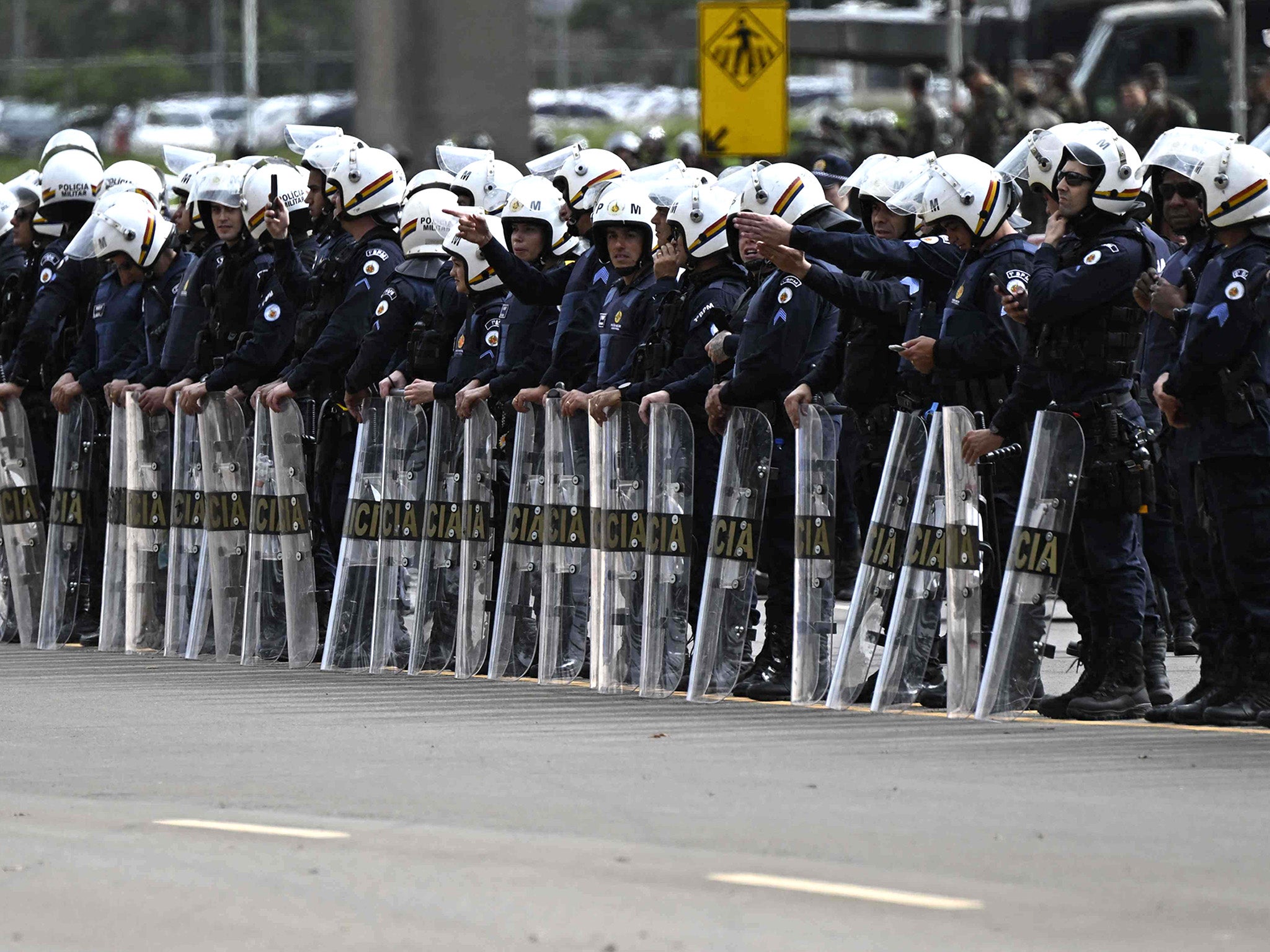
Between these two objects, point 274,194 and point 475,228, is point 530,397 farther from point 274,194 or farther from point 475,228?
point 274,194

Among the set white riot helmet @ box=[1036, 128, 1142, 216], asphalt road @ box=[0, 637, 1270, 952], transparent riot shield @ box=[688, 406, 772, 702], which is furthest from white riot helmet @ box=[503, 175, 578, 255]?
white riot helmet @ box=[1036, 128, 1142, 216]

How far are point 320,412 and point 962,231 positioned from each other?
12.4 feet

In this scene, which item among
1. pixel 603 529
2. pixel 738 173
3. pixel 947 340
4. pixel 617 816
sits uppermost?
pixel 738 173

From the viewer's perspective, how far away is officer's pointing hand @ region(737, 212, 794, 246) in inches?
391

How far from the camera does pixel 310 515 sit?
484 inches

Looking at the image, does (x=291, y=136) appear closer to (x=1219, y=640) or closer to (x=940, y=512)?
(x=940, y=512)

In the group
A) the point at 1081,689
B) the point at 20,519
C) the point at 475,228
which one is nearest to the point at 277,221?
the point at 475,228

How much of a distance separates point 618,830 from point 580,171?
5.98 m

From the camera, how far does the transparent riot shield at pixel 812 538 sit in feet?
33.4

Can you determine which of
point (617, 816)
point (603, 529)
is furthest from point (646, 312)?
point (617, 816)

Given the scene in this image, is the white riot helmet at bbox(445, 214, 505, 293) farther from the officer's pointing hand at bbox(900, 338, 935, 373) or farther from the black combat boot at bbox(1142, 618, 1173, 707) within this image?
the black combat boot at bbox(1142, 618, 1173, 707)

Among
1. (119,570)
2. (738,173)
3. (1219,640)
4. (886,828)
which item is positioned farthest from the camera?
(119,570)

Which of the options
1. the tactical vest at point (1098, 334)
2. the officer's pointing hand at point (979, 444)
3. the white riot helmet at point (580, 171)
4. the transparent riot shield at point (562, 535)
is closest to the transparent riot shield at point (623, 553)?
the transparent riot shield at point (562, 535)

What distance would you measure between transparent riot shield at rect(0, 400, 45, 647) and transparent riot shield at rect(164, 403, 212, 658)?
1207 millimetres
